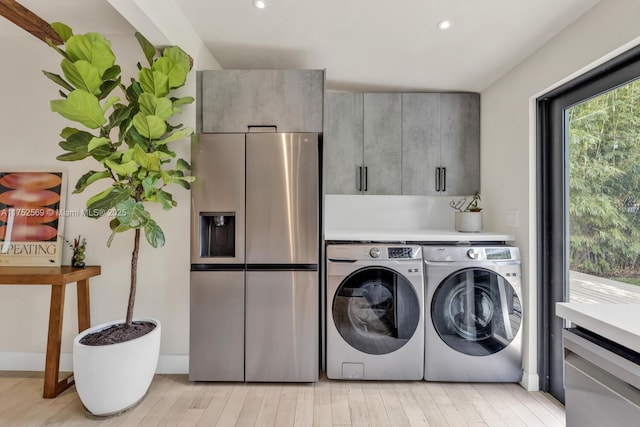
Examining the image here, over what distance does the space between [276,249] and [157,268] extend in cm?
90

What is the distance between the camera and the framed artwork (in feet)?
7.70

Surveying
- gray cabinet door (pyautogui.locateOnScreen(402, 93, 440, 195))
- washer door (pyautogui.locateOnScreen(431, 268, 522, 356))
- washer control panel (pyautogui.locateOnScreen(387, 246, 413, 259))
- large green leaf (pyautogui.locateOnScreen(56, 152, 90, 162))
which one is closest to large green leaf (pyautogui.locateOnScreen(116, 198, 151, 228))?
large green leaf (pyautogui.locateOnScreen(56, 152, 90, 162))

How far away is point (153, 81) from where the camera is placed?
192cm

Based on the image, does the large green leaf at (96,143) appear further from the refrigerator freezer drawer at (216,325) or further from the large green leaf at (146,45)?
the refrigerator freezer drawer at (216,325)

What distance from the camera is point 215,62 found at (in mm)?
2588

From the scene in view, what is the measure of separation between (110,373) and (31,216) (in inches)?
54.8

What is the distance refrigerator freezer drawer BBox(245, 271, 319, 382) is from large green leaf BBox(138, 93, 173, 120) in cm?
115

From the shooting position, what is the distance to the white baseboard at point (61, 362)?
238 centimetres

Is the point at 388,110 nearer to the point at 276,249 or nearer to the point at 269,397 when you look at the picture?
the point at 276,249

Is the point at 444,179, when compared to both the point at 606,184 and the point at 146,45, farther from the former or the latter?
the point at 146,45

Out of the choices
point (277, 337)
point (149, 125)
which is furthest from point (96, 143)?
point (277, 337)

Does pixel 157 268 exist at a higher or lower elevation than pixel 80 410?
higher

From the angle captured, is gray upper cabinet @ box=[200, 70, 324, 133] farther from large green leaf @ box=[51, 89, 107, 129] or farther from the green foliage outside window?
the green foliage outside window

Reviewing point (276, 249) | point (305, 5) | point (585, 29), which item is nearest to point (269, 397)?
point (276, 249)
